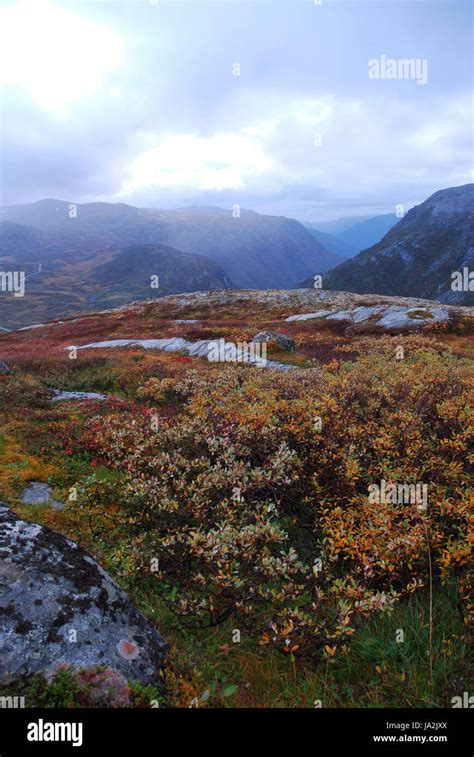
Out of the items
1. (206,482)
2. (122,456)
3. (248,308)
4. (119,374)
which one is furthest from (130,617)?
(248,308)

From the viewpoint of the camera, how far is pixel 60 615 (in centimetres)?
491

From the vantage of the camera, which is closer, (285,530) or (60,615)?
(60,615)

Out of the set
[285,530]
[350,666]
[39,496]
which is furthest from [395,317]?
[350,666]

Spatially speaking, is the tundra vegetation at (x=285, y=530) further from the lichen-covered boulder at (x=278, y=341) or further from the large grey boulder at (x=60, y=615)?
the lichen-covered boulder at (x=278, y=341)

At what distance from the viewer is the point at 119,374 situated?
73.8 feet

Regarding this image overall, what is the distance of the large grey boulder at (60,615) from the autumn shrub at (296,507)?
0.88 metres

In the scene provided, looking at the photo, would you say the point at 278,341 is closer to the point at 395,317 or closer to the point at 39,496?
the point at 395,317

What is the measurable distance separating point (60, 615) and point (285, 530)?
14.5 ft

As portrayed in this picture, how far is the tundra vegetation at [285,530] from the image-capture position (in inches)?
202

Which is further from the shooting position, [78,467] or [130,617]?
[78,467]

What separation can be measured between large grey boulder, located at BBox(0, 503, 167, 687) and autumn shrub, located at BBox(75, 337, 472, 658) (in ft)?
2.89

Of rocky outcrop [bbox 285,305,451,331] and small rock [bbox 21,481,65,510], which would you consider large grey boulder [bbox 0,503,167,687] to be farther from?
rocky outcrop [bbox 285,305,451,331]

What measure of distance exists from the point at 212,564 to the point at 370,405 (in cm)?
626
